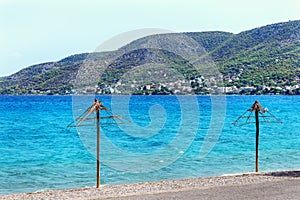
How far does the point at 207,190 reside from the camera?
1188 cm

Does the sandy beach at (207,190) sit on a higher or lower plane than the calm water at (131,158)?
higher

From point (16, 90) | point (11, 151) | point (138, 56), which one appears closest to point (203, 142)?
point (138, 56)

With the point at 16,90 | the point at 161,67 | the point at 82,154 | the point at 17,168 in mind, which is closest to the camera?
the point at 17,168

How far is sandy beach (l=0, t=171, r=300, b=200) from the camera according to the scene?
36.7 feet

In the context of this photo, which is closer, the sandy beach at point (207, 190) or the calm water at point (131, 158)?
the sandy beach at point (207, 190)

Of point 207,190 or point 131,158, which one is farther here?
point 131,158

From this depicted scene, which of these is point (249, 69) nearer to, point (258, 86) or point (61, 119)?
point (258, 86)

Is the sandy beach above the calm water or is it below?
above

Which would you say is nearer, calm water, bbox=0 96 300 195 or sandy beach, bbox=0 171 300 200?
sandy beach, bbox=0 171 300 200

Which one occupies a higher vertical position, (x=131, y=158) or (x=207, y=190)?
(x=207, y=190)

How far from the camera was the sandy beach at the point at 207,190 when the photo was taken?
11.2m

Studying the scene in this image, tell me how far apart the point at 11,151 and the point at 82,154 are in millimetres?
5891

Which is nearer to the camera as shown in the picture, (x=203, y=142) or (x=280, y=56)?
(x=203, y=142)

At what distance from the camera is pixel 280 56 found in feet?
394
